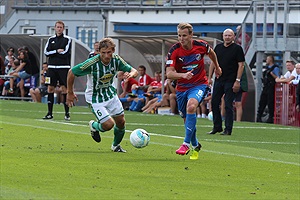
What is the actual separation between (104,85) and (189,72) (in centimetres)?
129

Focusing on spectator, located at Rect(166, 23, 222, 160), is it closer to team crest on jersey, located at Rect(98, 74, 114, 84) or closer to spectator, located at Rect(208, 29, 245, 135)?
team crest on jersey, located at Rect(98, 74, 114, 84)

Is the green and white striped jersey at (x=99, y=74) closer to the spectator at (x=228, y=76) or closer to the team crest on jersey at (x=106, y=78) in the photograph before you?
the team crest on jersey at (x=106, y=78)

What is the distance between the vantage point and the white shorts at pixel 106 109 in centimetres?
1382

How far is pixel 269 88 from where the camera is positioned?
27703 mm

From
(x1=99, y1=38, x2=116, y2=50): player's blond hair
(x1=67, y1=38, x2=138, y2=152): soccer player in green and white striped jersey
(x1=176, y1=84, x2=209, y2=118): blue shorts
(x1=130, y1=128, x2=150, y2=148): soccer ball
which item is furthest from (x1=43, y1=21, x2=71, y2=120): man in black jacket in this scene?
(x1=99, y1=38, x2=116, y2=50): player's blond hair

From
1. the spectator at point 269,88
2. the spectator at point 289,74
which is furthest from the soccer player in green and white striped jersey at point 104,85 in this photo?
the spectator at point 269,88

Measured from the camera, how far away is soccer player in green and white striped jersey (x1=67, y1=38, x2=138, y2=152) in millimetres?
13547

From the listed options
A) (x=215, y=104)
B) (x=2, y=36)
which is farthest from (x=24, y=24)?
(x=215, y=104)

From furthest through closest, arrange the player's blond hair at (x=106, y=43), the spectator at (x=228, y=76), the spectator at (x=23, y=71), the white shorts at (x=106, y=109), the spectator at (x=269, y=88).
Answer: the spectator at (x=23, y=71) < the spectator at (x=269, y=88) < the spectator at (x=228, y=76) < the white shorts at (x=106, y=109) < the player's blond hair at (x=106, y=43)

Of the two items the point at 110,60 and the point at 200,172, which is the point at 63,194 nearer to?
the point at 200,172

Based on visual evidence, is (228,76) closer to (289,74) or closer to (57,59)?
(57,59)

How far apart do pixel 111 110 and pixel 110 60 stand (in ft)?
2.55

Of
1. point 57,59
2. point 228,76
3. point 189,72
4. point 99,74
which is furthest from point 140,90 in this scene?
point 189,72

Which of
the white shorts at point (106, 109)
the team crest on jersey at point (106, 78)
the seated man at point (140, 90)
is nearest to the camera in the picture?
the team crest on jersey at point (106, 78)
